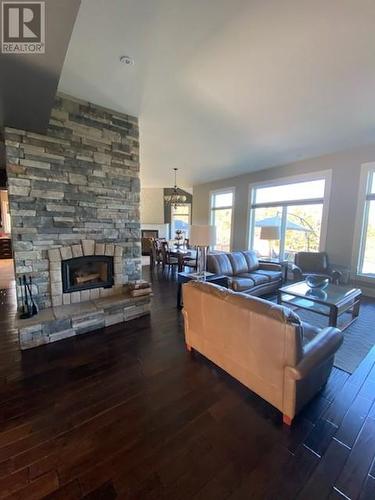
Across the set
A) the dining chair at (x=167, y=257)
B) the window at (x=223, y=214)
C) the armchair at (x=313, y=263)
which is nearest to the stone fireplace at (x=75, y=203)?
the dining chair at (x=167, y=257)

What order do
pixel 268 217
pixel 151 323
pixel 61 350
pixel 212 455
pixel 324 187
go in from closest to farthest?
pixel 212 455 → pixel 61 350 → pixel 151 323 → pixel 324 187 → pixel 268 217

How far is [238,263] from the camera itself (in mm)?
4570

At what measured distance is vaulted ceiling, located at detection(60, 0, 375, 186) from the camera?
181 cm

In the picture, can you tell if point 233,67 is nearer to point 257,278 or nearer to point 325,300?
point 325,300

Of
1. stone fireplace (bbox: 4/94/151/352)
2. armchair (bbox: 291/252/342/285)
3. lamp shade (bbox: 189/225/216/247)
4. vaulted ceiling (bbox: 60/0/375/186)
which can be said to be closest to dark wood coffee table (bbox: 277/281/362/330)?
armchair (bbox: 291/252/342/285)

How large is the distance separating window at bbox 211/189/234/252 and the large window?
36.4 inches

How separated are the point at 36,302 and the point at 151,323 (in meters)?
1.52

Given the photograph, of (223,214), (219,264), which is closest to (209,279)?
(219,264)

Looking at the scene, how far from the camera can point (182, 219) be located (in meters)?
10.5

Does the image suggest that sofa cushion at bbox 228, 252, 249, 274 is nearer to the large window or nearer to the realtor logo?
the large window

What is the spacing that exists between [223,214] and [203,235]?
485 cm

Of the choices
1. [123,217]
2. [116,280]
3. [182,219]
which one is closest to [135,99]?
[123,217]

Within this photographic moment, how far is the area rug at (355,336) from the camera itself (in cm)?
244

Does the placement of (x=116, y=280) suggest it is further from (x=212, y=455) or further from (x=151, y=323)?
(x=212, y=455)
